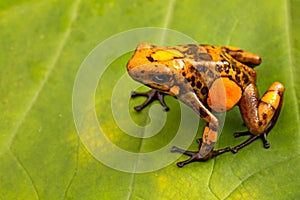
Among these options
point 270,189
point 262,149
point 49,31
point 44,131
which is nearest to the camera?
point 270,189

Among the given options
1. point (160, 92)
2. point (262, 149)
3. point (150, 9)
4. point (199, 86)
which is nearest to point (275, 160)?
point (262, 149)

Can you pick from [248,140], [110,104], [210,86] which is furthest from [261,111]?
[110,104]

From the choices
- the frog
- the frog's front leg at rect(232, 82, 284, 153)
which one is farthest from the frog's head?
the frog's front leg at rect(232, 82, 284, 153)

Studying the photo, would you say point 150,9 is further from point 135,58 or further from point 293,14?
point 293,14

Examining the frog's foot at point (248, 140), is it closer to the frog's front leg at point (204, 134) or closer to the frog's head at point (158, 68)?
the frog's front leg at point (204, 134)

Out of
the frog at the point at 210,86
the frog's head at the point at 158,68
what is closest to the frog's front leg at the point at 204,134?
the frog at the point at 210,86

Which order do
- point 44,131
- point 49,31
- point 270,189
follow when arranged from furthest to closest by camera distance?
point 49,31, point 44,131, point 270,189

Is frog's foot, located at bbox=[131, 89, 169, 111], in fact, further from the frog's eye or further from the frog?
the frog's eye
